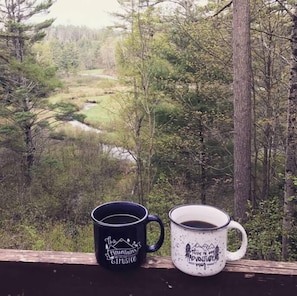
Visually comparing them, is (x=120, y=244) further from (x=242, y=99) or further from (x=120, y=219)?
(x=242, y=99)

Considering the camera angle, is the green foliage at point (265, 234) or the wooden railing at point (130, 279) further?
the green foliage at point (265, 234)

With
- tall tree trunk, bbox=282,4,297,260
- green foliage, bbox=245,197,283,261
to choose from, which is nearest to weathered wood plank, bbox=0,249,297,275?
green foliage, bbox=245,197,283,261

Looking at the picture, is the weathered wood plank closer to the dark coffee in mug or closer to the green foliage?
the dark coffee in mug

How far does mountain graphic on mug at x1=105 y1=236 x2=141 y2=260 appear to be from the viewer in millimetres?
705

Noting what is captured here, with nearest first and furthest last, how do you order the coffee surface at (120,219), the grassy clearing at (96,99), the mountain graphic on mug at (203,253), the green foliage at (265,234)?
1. the mountain graphic on mug at (203,253)
2. the coffee surface at (120,219)
3. the green foliage at (265,234)
4. the grassy clearing at (96,99)

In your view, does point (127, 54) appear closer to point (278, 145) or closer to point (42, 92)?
point (42, 92)

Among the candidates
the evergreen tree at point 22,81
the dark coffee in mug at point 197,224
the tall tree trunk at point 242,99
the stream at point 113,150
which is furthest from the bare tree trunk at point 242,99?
the evergreen tree at point 22,81

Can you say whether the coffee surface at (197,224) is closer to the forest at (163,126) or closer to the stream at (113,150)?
the forest at (163,126)

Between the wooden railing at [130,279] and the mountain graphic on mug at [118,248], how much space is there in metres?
0.05

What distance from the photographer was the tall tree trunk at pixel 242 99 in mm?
4062

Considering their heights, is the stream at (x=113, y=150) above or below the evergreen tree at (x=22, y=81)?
below

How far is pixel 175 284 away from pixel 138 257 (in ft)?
0.33

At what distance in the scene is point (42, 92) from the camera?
872cm

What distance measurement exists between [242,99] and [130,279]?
3860 millimetres
